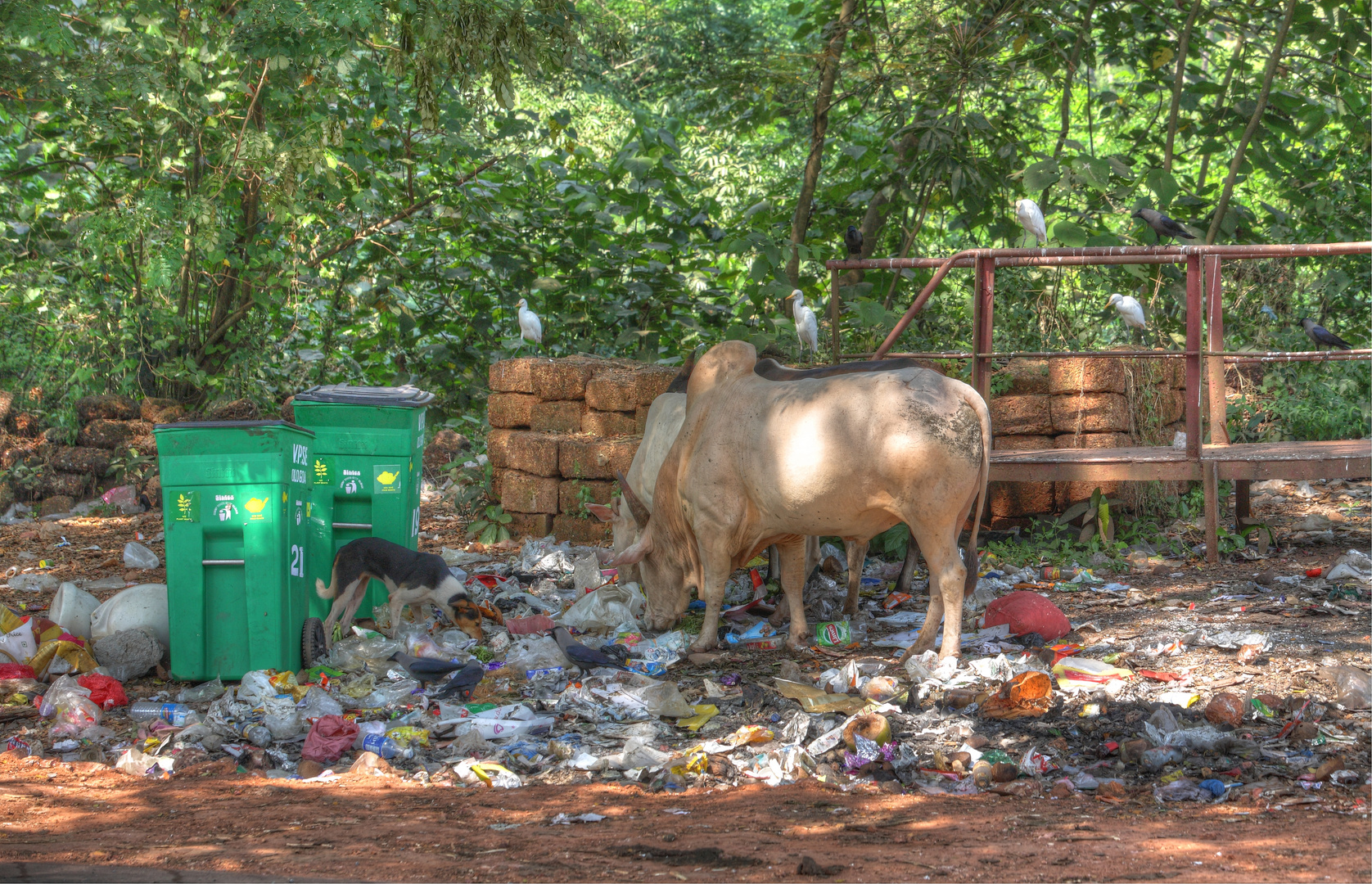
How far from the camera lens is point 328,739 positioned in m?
4.72

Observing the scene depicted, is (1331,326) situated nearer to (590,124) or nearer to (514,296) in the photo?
(514,296)

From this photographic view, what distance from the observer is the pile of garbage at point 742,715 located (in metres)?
4.27

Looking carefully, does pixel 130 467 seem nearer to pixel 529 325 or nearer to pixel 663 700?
pixel 529 325

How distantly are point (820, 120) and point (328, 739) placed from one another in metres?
8.15

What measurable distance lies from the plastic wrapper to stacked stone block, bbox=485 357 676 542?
388cm

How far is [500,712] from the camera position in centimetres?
508

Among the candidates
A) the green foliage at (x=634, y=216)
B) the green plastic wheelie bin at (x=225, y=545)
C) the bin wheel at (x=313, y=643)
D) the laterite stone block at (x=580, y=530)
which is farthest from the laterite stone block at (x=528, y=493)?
the green plastic wheelie bin at (x=225, y=545)

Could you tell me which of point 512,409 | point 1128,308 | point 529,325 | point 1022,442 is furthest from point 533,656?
point 1128,308

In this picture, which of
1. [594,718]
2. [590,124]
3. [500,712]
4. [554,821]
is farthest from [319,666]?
[590,124]

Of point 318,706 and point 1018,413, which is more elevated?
point 1018,413

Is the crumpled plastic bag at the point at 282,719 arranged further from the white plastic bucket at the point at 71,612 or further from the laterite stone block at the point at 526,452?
the laterite stone block at the point at 526,452

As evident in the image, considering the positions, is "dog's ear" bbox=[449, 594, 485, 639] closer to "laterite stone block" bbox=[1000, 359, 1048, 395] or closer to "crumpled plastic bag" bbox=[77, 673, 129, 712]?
"crumpled plastic bag" bbox=[77, 673, 129, 712]

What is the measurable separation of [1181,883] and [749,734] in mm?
1970

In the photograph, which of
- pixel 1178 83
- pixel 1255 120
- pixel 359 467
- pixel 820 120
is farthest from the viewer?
pixel 1178 83
